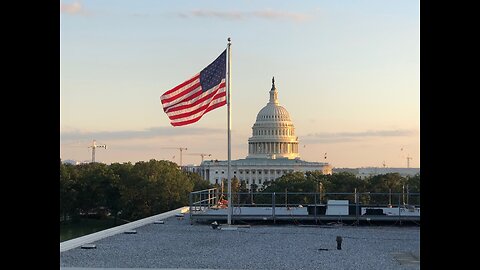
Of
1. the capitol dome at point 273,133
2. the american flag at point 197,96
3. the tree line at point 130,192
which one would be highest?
the capitol dome at point 273,133

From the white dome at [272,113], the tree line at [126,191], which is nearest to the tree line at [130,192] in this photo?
the tree line at [126,191]

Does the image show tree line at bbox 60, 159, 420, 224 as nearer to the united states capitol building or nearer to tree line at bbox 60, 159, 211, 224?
tree line at bbox 60, 159, 211, 224

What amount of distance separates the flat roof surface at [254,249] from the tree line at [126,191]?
42.5m

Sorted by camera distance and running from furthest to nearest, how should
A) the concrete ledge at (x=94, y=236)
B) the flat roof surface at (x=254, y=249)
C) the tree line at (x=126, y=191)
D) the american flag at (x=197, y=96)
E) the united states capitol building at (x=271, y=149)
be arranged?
the united states capitol building at (x=271, y=149) → the tree line at (x=126, y=191) → the american flag at (x=197, y=96) → the concrete ledge at (x=94, y=236) → the flat roof surface at (x=254, y=249)

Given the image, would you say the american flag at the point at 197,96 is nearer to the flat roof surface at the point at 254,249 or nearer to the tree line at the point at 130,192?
the flat roof surface at the point at 254,249

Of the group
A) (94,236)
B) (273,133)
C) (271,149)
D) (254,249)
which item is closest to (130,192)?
(94,236)

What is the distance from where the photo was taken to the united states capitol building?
13612 cm

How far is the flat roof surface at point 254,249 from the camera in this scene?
51.7 ft

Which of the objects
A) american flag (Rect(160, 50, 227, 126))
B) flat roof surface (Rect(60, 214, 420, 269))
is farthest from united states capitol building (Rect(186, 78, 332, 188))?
american flag (Rect(160, 50, 227, 126))

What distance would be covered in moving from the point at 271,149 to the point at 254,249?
4697 inches

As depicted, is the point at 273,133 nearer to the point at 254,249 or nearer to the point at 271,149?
the point at 271,149
